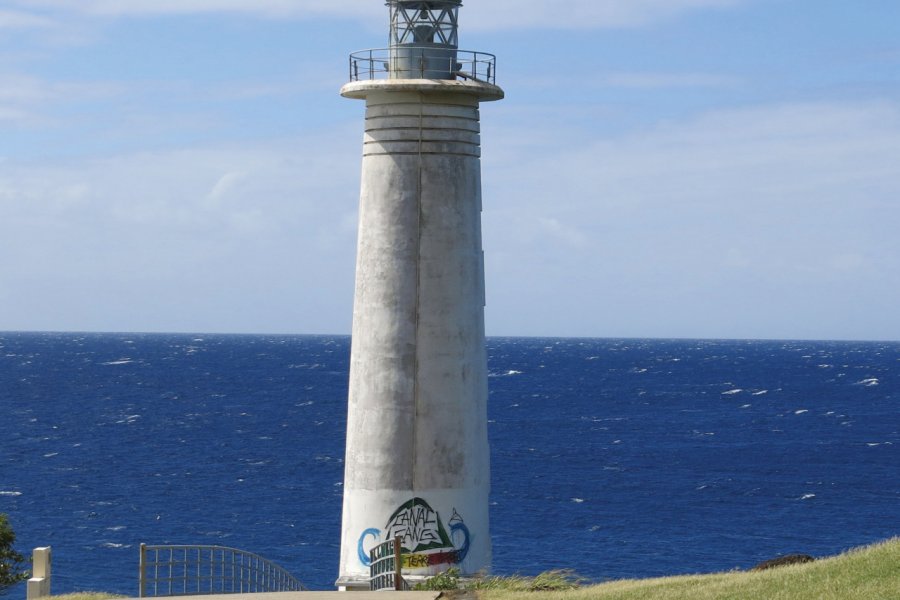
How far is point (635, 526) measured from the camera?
73.0 meters

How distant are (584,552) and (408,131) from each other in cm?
4678

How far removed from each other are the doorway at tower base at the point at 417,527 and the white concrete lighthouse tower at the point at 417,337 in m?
0.02

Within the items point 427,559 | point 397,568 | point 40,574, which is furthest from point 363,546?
point 40,574

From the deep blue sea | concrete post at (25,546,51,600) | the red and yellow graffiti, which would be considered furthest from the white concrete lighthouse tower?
the deep blue sea

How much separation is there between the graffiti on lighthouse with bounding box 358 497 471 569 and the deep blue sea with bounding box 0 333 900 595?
116 feet

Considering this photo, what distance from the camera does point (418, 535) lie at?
21.0 meters

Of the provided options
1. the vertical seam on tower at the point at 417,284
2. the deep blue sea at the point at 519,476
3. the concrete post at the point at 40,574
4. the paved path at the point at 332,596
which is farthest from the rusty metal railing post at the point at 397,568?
the deep blue sea at the point at 519,476

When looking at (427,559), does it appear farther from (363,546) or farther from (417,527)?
(363,546)

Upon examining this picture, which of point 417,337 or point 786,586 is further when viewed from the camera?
point 417,337

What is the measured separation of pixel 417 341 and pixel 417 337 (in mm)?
63

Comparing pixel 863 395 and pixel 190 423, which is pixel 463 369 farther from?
pixel 863 395

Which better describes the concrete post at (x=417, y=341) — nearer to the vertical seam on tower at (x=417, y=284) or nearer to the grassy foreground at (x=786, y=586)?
the vertical seam on tower at (x=417, y=284)

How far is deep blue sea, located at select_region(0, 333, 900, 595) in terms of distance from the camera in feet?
214

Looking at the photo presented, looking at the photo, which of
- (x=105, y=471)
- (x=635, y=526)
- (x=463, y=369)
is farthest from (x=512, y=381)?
(x=463, y=369)
